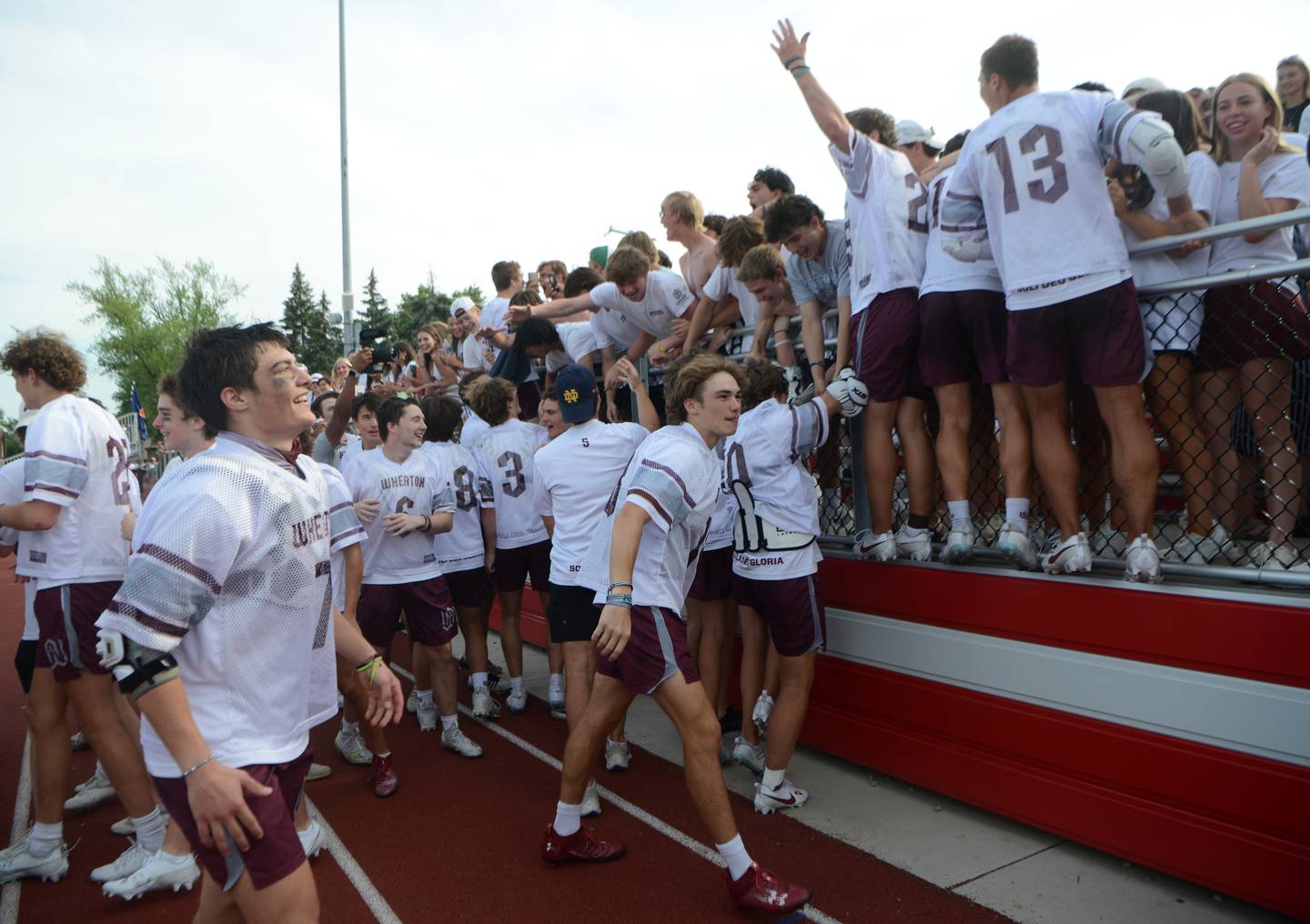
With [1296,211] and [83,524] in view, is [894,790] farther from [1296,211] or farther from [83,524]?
[83,524]

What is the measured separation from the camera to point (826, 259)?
5.11 metres

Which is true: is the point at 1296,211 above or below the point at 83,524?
above

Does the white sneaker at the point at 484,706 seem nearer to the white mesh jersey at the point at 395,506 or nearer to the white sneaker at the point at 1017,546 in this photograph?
the white mesh jersey at the point at 395,506

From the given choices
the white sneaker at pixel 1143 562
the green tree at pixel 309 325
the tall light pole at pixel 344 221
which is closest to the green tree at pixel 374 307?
the green tree at pixel 309 325

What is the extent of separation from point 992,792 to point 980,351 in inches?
82.8

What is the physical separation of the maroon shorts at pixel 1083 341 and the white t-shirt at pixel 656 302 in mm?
3029

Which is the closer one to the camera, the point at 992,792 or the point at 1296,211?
the point at 1296,211

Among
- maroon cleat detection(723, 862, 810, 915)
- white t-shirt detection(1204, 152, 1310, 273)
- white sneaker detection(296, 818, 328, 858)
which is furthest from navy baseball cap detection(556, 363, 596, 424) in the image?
white t-shirt detection(1204, 152, 1310, 273)

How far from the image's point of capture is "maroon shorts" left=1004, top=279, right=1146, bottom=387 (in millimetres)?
3582

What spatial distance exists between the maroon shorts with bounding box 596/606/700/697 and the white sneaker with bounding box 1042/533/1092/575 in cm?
167

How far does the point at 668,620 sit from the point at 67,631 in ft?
9.63

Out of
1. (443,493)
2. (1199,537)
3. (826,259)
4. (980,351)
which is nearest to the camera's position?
(1199,537)

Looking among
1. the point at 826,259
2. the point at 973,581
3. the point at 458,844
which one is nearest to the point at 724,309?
the point at 826,259

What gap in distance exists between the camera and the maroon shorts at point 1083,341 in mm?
3582
